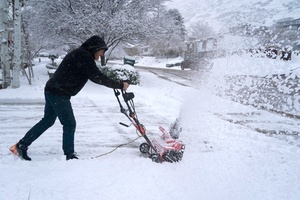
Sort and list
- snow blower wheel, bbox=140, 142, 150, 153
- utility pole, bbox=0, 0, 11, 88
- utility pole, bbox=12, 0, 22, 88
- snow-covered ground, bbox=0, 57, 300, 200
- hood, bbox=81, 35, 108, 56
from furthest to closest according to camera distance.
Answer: utility pole, bbox=0, 0, 11, 88, utility pole, bbox=12, 0, 22, 88, snow blower wheel, bbox=140, 142, 150, 153, hood, bbox=81, 35, 108, 56, snow-covered ground, bbox=0, 57, 300, 200

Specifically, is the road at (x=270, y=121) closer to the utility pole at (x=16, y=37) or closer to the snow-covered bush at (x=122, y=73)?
the snow-covered bush at (x=122, y=73)

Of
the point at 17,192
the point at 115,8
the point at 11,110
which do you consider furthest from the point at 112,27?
the point at 17,192

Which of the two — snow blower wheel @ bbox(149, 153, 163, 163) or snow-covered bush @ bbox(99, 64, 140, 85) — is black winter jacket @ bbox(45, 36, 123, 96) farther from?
snow-covered bush @ bbox(99, 64, 140, 85)

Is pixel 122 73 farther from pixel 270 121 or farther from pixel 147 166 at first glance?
pixel 147 166

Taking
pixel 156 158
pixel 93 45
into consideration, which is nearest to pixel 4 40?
pixel 93 45

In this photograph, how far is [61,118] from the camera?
326cm

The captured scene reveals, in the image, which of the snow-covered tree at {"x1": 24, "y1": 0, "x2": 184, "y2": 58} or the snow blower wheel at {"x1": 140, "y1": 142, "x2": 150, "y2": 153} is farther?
the snow-covered tree at {"x1": 24, "y1": 0, "x2": 184, "y2": 58}

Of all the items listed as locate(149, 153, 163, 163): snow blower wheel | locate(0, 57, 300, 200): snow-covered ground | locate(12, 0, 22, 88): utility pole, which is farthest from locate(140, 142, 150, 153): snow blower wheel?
locate(12, 0, 22, 88): utility pole

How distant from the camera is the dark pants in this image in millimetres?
3211

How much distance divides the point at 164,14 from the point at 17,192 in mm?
14446

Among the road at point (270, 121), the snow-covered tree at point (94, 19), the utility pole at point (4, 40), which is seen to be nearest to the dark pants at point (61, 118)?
the road at point (270, 121)

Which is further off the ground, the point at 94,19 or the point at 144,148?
the point at 94,19

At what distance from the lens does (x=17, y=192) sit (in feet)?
8.45

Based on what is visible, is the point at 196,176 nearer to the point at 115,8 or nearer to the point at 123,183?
the point at 123,183
